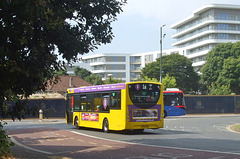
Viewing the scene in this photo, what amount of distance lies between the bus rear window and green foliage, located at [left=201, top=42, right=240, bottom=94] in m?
53.6

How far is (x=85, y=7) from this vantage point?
1110cm

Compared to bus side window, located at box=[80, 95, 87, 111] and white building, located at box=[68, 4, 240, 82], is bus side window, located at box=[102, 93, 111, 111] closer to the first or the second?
bus side window, located at box=[80, 95, 87, 111]

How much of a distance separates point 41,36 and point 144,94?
40.0ft

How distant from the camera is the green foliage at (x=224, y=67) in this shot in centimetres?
7388

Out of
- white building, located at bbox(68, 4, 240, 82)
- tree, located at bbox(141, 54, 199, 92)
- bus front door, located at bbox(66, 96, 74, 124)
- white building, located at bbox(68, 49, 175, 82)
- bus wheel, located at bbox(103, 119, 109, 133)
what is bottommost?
bus wheel, located at bbox(103, 119, 109, 133)

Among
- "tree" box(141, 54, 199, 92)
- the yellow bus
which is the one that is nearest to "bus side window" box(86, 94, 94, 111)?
the yellow bus

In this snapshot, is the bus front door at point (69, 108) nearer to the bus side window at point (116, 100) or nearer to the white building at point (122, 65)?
the bus side window at point (116, 100)

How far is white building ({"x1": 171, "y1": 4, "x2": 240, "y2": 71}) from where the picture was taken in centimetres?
9575

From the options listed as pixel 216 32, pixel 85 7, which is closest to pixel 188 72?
pixel 216 32

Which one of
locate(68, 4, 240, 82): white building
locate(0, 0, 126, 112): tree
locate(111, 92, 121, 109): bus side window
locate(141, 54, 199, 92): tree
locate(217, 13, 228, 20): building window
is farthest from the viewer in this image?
locate(217, 13, 228, 20): building window

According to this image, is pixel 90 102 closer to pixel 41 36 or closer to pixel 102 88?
pixel 102 88

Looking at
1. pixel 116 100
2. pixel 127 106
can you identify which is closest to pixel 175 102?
pixel 116 100

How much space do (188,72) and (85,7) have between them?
74.5 metres

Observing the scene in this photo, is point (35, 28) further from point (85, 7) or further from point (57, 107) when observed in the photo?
point (57, 107)
